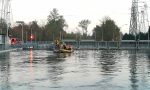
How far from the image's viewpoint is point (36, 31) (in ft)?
480

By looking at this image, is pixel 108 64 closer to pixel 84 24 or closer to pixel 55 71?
pixel 55 71

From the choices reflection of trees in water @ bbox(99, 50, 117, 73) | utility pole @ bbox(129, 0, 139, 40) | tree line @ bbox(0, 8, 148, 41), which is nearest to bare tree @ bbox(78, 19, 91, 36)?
tree line @ bbox(0, 8, 148, 41)

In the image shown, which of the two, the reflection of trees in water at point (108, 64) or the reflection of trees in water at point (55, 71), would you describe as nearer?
the reflection of trees in water at point (55, 71)

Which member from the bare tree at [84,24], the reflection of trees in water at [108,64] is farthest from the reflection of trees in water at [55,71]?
the bare tree at [84,24]

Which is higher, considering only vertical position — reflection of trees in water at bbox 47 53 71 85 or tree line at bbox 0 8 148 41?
tree line at bbox 0 8 148 41

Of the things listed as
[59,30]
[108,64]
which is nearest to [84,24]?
[59,30]

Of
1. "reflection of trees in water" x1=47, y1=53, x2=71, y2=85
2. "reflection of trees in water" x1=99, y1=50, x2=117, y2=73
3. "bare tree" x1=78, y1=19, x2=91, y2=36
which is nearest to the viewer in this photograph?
"reflection of trees in water" x1=47, y1=53, x2=71, y2=85

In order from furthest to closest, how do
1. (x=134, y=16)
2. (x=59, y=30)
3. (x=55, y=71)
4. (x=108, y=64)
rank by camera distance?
1. (x=59, y=30)
2. (x=134, y=16)
3. (x=108, y=64)
4. (x=55, y=71)

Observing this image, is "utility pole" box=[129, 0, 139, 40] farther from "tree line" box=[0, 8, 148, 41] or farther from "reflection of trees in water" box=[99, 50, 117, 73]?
"reflection of trees in water" box=[99, 50, 117, 73]

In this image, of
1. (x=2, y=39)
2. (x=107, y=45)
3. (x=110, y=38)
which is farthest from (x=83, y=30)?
(x=2, y=39)

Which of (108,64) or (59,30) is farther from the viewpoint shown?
(59,30)

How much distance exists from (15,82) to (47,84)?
1558 millimetres

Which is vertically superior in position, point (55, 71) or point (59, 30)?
point (59, 30)

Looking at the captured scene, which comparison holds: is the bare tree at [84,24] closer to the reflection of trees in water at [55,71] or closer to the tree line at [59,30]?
the tree line at [59,30]
